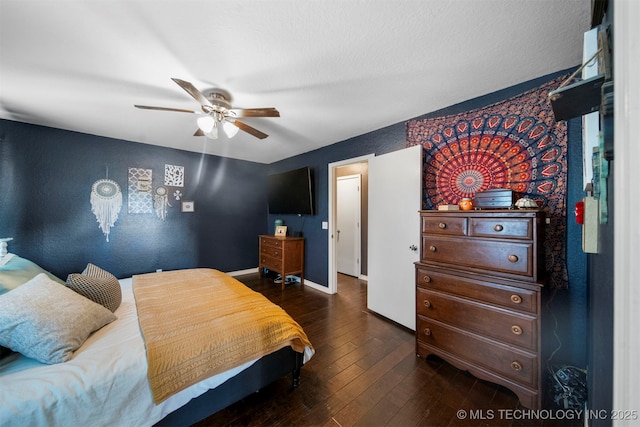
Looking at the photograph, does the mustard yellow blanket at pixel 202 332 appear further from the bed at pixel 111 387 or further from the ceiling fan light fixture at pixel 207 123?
the ceiling fan light fixture at pixel 207 123

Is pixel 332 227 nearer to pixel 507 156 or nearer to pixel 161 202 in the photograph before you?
pixel 507 156

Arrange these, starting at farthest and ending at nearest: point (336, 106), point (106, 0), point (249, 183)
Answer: point (249, 183) < point (336, 106) < point (106, 0)

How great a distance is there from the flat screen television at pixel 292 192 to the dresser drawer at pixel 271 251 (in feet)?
2.42

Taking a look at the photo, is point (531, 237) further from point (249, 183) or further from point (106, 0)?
point (249, 183)

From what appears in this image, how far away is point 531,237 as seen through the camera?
150 cm

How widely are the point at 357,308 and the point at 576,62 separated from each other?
122 inches

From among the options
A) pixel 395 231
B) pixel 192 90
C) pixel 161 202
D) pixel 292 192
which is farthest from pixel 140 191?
pixel 395 231

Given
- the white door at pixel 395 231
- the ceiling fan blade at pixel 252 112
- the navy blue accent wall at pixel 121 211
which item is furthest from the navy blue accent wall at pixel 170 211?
the ceiling fan blade at pixel 252 112

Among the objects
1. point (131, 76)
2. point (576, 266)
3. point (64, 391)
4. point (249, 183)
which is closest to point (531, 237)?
point (576, 266)

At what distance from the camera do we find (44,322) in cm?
115

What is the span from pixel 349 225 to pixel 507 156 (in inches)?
120

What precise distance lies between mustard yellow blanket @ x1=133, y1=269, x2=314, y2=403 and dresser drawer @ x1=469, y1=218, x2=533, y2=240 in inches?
60.7

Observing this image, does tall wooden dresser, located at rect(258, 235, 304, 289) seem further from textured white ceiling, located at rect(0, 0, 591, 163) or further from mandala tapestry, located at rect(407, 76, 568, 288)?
mandala tapestry, located at rect(407, 76, 568, 288)

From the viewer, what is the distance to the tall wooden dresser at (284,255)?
3885 mm
